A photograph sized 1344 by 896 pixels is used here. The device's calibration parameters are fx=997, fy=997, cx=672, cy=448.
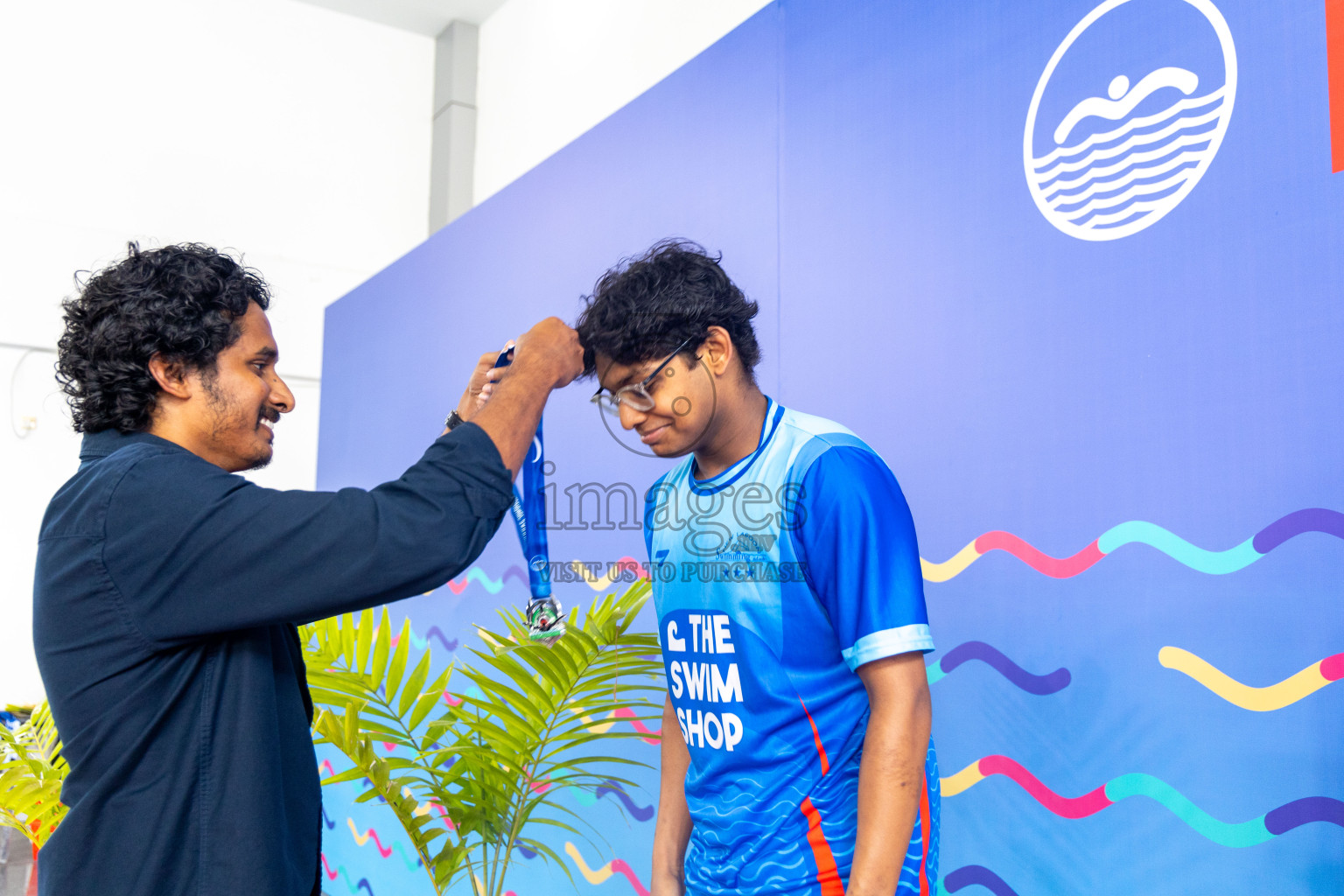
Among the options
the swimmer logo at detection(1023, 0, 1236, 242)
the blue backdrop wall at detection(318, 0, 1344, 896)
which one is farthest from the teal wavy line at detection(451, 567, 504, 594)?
the swimmer logo at detection(1023, 0, 1236, 242)

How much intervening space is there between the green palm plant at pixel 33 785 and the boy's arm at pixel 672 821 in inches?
66.2

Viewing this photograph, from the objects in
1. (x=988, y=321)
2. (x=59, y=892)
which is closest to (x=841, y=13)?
(x=988, y=321)

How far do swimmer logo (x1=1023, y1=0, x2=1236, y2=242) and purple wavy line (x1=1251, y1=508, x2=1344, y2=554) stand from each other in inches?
19.6

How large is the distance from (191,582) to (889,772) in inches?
32.2

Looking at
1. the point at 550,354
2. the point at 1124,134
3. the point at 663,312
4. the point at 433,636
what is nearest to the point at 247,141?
the point at 433,636

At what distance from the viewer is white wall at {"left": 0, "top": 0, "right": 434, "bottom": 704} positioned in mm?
4777

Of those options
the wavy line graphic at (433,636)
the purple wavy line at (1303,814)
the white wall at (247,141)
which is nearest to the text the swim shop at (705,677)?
the purple wavy line at (1303,814)

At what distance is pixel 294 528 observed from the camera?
1.07 m

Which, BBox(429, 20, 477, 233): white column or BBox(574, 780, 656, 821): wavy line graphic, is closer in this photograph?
BBox(574, 780, 656, 821): wavy line graphic

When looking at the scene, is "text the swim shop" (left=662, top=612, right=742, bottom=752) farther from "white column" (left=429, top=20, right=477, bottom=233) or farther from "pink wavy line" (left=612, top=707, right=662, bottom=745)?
"white column" (left=429, top=20, right=477, bottom=233)

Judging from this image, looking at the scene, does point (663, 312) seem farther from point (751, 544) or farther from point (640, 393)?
point (751, 544)

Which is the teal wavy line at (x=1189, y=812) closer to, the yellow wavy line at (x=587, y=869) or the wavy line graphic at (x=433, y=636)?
the yellow wavy line at (x=587, y=869)

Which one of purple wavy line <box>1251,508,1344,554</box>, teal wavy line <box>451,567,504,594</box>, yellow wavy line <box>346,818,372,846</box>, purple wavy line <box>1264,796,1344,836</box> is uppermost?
purple wavy line <box>1251,508,1344,554</box>

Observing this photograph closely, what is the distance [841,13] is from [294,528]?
1.68 metres
